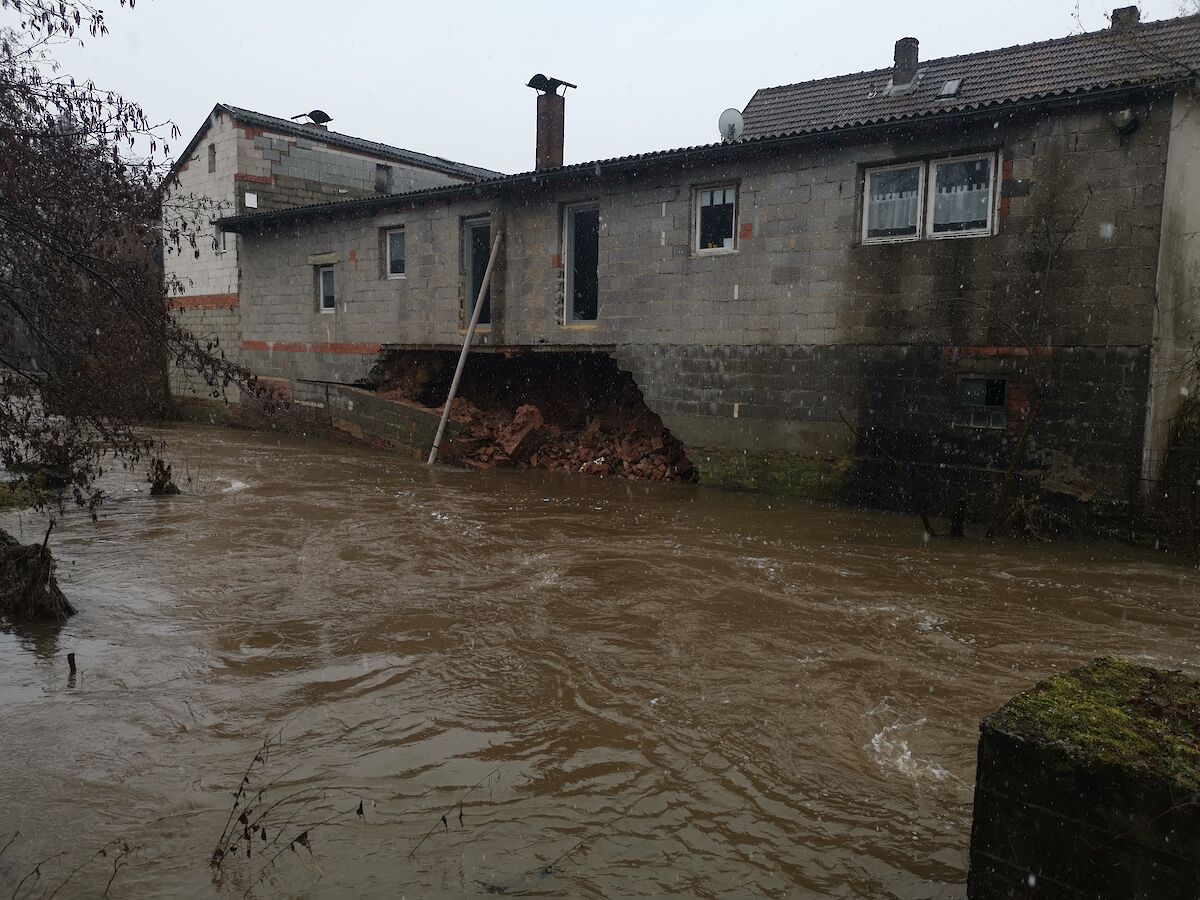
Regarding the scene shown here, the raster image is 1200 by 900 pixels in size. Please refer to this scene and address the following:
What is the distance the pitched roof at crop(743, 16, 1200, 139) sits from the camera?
33.5 ft

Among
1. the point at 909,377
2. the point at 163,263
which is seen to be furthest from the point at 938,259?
the point at 163,263

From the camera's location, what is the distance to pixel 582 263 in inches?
627

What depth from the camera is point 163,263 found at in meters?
24.1

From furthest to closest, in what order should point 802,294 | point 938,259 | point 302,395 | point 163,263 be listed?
point 163,263 → point 302,395 → point 802,294 → point 938,259

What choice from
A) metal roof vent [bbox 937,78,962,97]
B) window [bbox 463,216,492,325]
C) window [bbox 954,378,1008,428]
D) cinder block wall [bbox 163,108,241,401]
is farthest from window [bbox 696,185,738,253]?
cinder block wall [bbox 163,108,241,401]

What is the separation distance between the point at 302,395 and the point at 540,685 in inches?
585

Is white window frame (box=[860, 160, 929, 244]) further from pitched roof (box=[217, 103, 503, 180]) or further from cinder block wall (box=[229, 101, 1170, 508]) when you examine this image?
pitched roof (box=[217, 103, 503, 180])

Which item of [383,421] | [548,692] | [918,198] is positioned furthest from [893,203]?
[383,421]

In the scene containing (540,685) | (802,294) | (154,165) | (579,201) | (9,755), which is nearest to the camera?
(9,755)

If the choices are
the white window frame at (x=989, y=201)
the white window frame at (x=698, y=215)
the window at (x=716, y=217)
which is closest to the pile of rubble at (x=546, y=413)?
the white window frame at (x=698, y=215)

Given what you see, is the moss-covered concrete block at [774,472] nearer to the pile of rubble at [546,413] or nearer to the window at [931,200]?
the pile of rubble at [546,413]

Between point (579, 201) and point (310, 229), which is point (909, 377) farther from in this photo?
point (310, 229)

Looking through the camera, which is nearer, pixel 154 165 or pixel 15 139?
pixel 15 139

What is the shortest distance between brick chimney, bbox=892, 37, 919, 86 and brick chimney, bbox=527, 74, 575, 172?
6.06m
